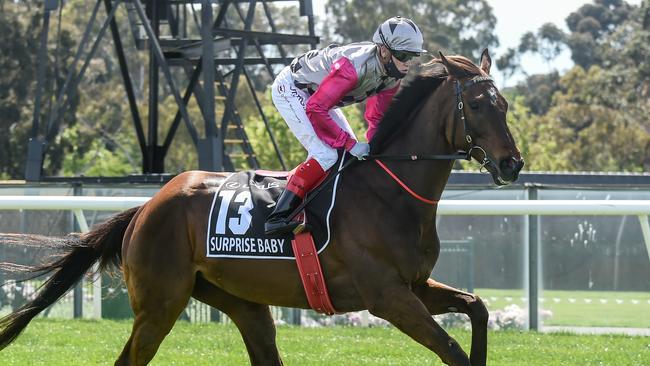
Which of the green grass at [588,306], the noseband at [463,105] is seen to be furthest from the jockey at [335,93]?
the green grass at [588,306]

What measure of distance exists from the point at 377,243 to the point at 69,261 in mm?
1945

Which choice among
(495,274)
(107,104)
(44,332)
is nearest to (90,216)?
(44,332)

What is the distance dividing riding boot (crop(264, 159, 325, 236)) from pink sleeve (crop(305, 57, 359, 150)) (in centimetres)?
15

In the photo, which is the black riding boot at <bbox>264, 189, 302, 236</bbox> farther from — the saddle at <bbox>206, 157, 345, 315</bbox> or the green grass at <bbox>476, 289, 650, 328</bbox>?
the green grass at <bbox>476, 289, 650, 328</bbox>

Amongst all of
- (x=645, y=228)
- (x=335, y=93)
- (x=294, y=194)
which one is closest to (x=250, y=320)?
(x=294, y=194)

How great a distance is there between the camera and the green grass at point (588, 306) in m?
9.23

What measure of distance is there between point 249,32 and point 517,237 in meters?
5.90

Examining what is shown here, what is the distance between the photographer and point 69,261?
657 cm

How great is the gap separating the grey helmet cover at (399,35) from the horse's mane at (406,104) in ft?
0.64

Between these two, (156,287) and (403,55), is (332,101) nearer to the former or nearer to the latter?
(403,55)

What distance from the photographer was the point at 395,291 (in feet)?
17.8

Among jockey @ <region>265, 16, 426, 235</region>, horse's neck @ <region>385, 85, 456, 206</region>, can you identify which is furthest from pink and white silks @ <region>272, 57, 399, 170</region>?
horse's neck @ <region>385, 85, 456, 206</region>

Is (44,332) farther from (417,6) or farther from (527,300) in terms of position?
(417,6)

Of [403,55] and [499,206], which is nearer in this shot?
[403,55]
